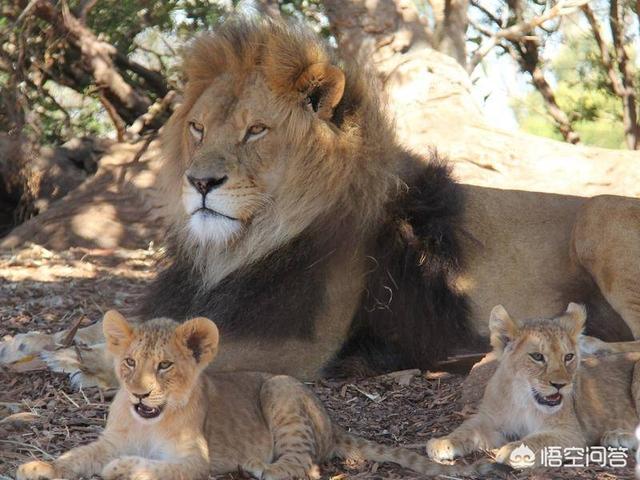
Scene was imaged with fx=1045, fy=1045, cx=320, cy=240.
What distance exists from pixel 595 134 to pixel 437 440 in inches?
539

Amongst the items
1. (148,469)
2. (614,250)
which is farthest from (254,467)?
(614,250)

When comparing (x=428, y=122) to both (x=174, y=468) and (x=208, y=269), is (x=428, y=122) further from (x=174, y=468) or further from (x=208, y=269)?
(x=174, y=468)

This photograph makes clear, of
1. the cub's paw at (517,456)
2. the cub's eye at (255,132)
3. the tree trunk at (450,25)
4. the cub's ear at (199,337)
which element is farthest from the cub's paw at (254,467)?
the tree trunk at (450,25)

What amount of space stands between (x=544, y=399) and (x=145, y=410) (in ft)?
5.23

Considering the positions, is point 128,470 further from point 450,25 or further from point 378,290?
point 450,25

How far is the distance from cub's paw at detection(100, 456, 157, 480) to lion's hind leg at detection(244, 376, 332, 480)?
43 cm

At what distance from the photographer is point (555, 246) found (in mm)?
5582

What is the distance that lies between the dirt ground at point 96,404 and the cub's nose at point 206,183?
2.95 feet

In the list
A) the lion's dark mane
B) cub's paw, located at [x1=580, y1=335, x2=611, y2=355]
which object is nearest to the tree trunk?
the lion's dark mane

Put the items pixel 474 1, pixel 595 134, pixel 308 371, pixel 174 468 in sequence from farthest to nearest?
pixel 595 134
pixel 474 1
pixel 308 371
pixel 174 468

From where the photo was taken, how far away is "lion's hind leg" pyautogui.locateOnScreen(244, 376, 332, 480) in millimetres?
3674

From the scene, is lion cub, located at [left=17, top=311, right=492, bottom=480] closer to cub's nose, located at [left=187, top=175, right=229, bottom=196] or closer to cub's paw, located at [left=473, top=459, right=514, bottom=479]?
cub's paw, located at [left=473, top=459, right=514, bottom=479]

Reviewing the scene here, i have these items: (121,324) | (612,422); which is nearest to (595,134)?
(612,422)

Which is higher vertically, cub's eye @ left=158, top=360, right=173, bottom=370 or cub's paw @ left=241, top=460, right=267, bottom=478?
cub's eye @ left=158, top=360, right=173, bottom=370
